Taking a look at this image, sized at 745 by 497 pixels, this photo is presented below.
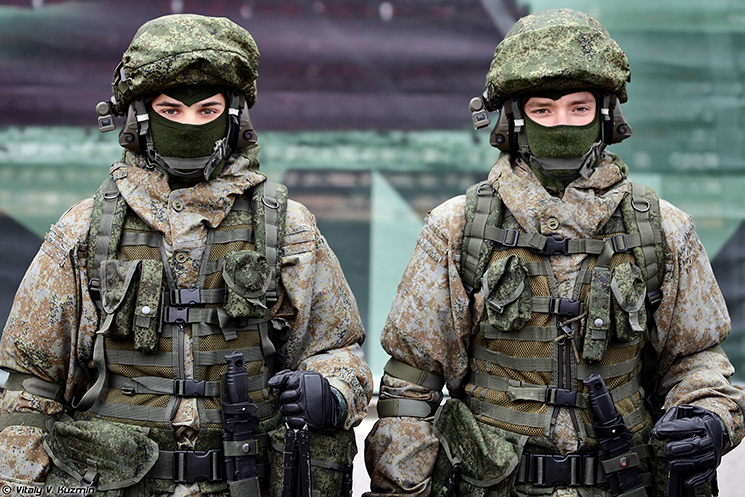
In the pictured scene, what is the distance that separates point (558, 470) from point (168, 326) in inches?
53.8

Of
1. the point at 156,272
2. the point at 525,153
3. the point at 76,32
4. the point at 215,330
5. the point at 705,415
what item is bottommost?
the point at 705,415

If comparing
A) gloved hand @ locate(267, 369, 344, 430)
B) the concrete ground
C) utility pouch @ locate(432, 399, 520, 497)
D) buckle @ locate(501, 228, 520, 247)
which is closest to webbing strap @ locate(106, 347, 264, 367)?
gloved hand @ locate(267, 369, 344, 430)

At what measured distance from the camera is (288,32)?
15.2 feet

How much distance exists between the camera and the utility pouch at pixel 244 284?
2715 mm

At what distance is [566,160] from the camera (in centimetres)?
288

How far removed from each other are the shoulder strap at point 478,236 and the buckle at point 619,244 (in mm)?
388

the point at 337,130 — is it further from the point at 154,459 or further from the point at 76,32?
the point at 154,459

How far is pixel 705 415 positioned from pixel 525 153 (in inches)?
41.5

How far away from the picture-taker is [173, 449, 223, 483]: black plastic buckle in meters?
2.71

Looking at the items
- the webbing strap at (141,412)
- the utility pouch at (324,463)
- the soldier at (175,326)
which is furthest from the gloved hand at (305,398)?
the webbing strap at (141,412)

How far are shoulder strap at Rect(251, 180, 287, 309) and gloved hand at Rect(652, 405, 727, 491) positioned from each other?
52.2 inches

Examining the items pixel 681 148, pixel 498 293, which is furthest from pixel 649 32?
pixel 498 293

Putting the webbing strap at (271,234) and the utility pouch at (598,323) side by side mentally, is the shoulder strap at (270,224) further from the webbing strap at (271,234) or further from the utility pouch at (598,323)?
the utility pouch at (598,323)

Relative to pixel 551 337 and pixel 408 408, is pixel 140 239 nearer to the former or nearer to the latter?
pixel 408 408
